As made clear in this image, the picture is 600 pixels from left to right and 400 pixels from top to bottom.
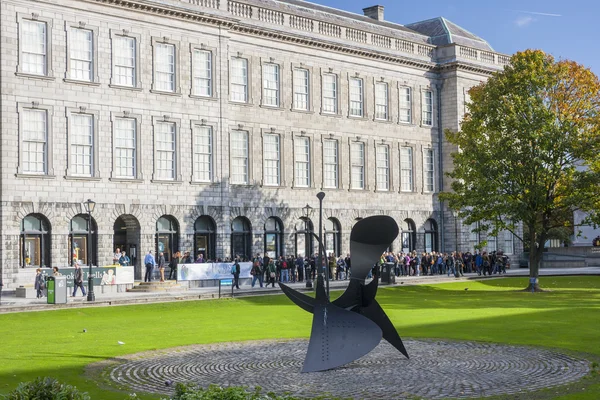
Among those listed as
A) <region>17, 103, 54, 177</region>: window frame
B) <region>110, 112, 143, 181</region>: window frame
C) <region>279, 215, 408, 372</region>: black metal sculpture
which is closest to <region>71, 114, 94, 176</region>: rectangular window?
<region>110, 112, 143, 181</region>: window frame

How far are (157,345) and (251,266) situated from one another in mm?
27045

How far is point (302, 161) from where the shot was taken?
191 feet

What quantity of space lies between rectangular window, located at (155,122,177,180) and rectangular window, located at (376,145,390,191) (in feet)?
57.5

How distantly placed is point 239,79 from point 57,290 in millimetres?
22855

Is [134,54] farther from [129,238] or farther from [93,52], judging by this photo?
[129,238]

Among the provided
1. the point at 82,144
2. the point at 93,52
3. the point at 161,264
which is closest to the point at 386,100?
the point at 161,264

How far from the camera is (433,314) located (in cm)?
3120

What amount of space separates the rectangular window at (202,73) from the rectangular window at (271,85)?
4.37 meters

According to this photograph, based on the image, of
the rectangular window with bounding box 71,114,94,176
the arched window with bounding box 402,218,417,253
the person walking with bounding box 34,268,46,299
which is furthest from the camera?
the arched window with bounding box 402,218,417,253

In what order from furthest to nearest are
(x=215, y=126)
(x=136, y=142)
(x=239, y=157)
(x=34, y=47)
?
(x=239, y=157)
(x=215, y=126)
(x=136, y=142)
(x=34, y=47)

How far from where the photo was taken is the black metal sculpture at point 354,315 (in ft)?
58.0

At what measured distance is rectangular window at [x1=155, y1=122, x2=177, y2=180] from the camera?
50500 mm

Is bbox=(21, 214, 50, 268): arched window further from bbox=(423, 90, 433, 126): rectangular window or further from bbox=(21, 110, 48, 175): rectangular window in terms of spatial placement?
bbox=(423, 90, 433, 126): rectangular window

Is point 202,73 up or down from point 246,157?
up
